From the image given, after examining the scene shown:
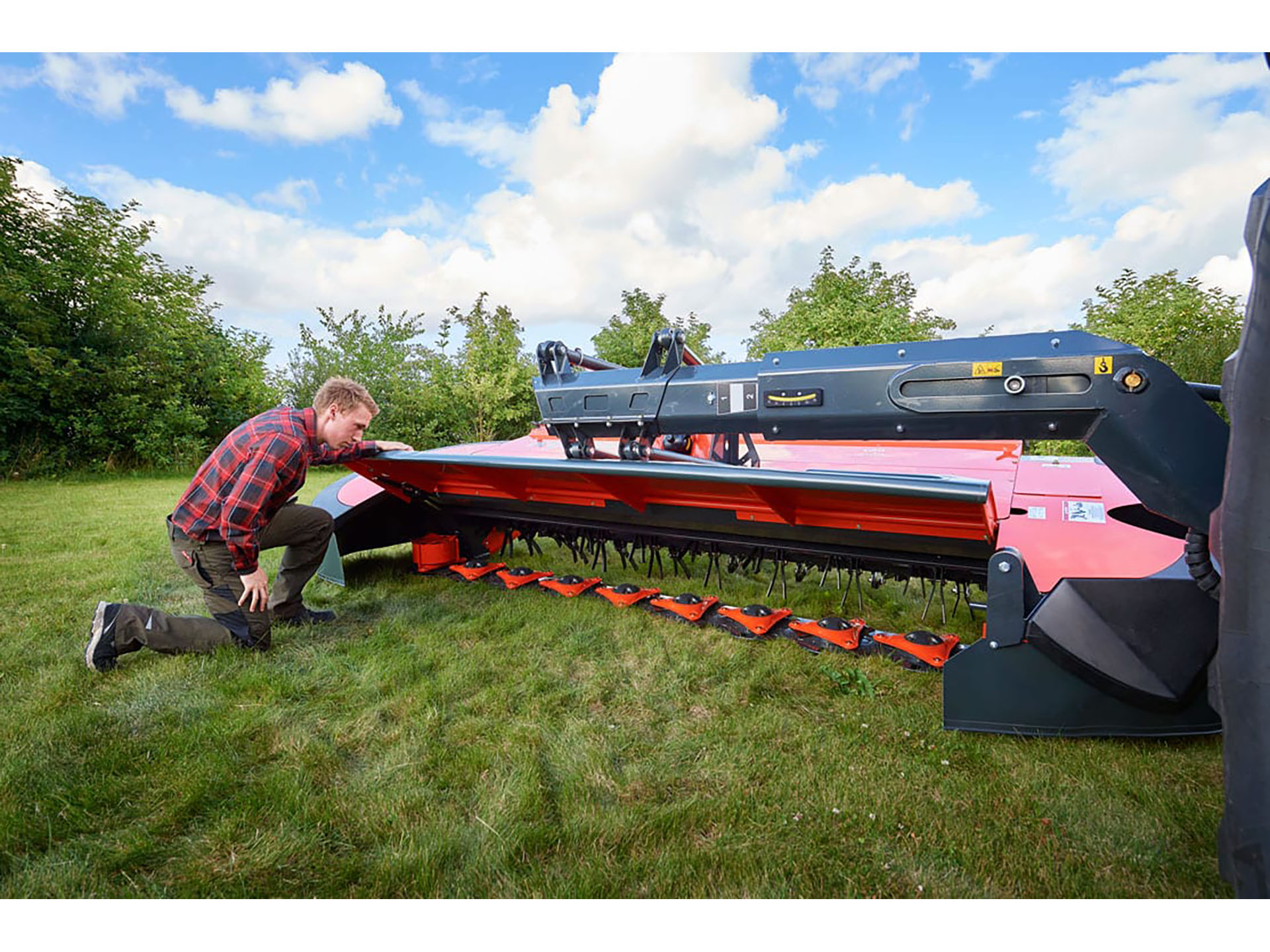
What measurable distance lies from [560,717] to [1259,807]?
188 cm

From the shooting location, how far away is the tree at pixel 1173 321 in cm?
828

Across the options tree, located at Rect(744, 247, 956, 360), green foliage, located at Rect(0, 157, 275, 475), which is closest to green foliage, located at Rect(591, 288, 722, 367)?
tree, located at Rect(744, 247, 956, 360)

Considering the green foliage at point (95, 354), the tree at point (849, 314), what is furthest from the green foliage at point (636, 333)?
the green foliage at point (95, 354)

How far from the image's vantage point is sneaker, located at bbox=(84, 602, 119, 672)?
2566mm

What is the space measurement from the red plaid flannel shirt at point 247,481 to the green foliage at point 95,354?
1233cm

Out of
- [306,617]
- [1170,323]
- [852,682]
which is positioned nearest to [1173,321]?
[1170,323]

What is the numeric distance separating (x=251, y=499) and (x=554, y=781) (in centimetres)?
181

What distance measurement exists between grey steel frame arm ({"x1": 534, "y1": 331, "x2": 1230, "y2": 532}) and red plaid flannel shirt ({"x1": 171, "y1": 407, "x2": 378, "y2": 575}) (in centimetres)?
182

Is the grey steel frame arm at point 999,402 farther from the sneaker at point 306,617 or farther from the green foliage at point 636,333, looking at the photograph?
the green foliage at point 636,333

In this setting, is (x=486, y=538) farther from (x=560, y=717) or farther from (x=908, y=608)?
(x=908, y=608)

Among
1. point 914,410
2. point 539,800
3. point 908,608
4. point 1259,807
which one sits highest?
point 914,410

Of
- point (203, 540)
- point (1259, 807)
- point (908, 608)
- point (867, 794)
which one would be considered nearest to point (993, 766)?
point (867, 794)

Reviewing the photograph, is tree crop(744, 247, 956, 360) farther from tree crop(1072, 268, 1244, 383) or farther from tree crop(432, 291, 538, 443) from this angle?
tree crop(432, 291, 538, 443)

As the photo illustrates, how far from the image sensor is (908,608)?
12.1ft
